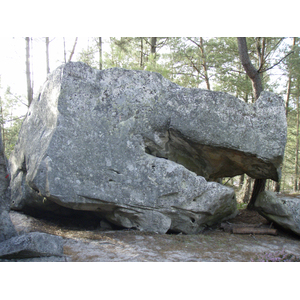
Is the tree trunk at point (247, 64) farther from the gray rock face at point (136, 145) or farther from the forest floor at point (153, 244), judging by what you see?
the forest floor at point (153, 244)

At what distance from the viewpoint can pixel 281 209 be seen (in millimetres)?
6539

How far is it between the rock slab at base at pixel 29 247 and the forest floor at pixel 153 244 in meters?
0.33

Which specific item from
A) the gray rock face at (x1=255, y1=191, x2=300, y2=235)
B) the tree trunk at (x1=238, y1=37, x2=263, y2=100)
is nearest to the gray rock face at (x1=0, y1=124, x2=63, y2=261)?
the gray rock face at (x1=255, y1=191, x2=300, y2=235)

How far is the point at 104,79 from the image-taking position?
615cm

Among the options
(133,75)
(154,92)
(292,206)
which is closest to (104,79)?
(133,75)

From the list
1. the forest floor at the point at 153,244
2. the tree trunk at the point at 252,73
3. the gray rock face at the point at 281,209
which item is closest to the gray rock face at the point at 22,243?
the forest floor at the point at 153,244

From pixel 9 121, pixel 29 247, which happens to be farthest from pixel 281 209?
pixel 9 121

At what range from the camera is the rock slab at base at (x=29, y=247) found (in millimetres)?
3760

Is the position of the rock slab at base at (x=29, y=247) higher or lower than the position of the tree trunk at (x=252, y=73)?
lower

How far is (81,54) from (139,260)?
11.9m

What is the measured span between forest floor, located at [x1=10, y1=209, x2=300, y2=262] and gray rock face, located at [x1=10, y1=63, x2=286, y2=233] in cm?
48

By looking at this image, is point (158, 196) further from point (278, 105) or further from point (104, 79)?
point (278, 105)

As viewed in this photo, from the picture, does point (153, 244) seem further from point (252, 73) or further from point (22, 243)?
point (252, 73)

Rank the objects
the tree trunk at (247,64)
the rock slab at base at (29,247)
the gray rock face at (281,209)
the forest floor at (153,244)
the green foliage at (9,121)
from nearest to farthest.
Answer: the rock slab at base at (29,247)
the forest floor at (153,244)
the gray rock face at (281,209)
the tree trunk at (247,64)
the green foliage at (9,121)
